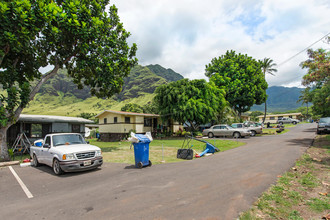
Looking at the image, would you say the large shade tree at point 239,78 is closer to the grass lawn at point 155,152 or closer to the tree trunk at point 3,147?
the grass lawn at point 155,152

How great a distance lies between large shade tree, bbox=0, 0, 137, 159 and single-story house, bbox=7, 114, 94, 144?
6.66 feet

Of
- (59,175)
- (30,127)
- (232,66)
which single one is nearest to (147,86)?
(232,66)

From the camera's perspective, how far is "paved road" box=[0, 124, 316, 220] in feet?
12.9

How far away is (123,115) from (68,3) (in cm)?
1437

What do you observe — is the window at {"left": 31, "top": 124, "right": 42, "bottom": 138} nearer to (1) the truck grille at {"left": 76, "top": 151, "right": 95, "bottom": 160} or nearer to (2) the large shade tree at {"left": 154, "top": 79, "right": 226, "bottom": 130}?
(1) the truck grille at {"left": 76, "top": 151, "right": 95, "bottom": 160}

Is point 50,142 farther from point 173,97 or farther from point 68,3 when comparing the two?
point 173,97

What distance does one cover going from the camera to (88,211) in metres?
4.05

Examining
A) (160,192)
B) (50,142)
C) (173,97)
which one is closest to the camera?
(160,192)

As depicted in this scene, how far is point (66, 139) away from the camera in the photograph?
28.1ft

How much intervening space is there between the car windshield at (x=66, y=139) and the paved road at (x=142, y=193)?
1412 millimetres

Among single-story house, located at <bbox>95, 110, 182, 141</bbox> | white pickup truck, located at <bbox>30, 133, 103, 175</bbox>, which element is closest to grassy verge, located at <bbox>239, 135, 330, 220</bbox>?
white pickup truck, located at <bbox>30, 133, 103, 175</bbox>

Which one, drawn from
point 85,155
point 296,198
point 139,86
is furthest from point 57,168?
point 139,86

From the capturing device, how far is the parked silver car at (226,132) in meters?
20.4

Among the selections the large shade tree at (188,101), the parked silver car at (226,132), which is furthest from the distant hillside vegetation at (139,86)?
the parked silver car at (226,132)
